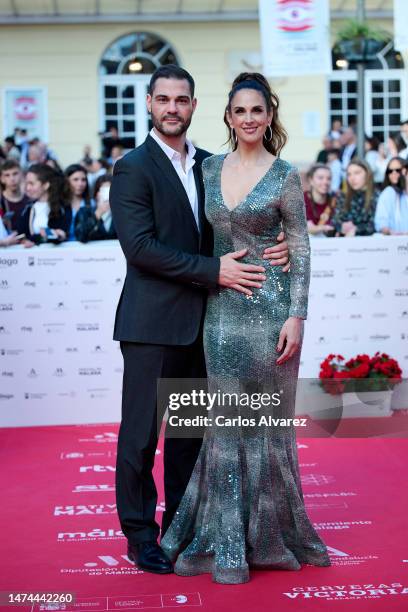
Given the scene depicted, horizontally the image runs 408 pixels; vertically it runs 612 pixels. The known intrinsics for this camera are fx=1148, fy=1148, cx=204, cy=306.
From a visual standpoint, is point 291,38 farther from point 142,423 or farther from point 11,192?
point 142,423

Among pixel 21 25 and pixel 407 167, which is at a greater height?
pixel 21 25

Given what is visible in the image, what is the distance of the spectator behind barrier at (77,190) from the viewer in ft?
29.4

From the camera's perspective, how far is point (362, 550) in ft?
15.4

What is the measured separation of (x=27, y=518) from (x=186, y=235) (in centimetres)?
172

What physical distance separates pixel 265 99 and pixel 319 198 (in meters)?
5.35

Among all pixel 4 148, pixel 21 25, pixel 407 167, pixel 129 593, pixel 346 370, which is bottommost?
pixel 129 593

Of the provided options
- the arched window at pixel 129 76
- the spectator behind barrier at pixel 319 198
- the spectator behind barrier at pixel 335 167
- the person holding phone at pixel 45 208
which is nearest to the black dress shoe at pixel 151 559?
the person holding phone at pixel 45 208

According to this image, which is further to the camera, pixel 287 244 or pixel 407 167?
pixel 407 167

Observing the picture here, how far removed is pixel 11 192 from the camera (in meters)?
9.67

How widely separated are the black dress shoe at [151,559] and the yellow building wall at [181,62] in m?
16.1

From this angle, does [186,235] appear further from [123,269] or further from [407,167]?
[407,167]

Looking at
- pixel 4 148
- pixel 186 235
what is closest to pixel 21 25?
pixel 4 148

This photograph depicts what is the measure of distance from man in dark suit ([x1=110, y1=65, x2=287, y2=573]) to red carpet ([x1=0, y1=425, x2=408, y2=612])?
281 mm

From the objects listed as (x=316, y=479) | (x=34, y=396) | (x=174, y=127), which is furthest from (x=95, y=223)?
(x=174, y=127)
